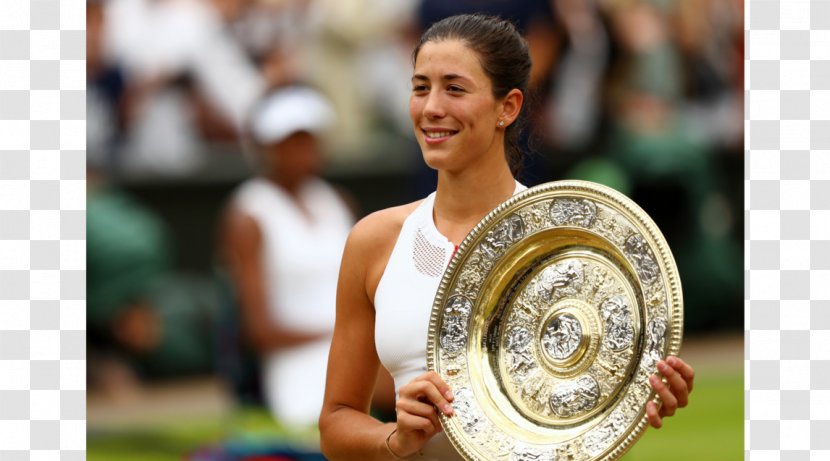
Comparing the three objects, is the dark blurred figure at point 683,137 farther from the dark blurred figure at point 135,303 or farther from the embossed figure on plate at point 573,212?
the embossed figure on plate at point 573,212

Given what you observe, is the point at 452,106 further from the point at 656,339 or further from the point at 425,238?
the point at 656,339

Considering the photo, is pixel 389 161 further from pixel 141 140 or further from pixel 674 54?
pixel 674 54

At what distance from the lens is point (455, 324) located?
126 inches

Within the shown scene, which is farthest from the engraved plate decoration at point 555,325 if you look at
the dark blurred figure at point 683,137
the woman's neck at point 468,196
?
the dark blurred figure at point 683,137

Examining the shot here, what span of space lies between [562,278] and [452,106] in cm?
39

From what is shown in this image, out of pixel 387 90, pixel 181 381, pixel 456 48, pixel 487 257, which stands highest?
pixel 387 90

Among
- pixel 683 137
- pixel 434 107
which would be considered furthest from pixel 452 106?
pixel 683 137

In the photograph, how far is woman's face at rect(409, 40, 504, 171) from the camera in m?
3.16

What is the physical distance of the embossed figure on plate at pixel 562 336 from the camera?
10.2 feet

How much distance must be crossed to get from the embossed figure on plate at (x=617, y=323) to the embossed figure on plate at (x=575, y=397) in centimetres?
9

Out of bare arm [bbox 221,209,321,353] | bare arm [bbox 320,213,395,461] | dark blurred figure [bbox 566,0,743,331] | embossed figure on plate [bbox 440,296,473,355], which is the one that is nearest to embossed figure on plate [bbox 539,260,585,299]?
embossed figure on plate [bbox 440,296,473,355]

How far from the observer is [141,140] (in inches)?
358

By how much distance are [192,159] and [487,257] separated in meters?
6.25

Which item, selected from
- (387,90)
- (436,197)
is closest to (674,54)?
(387,90)
